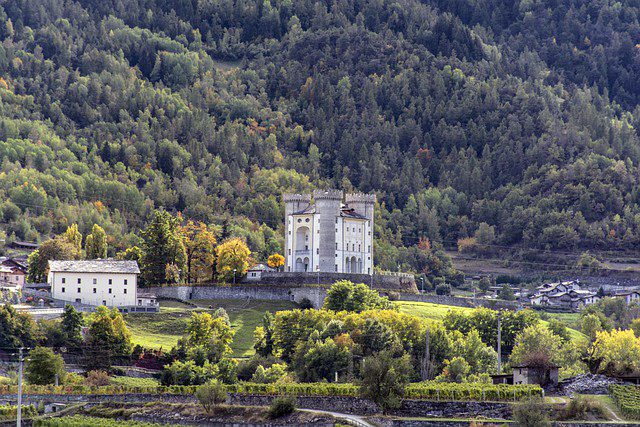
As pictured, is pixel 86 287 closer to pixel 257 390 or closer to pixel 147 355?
pixel 147 355

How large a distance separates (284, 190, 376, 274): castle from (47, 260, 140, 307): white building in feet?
83.7

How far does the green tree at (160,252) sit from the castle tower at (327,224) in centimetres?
1575

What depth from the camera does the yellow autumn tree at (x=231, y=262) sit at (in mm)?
155750

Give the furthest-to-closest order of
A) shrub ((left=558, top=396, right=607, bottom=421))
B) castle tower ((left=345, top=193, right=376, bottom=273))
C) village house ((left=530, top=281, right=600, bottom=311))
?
village house ((left=530, top=281, right=600, bottom=311)), castle tower ((left=345, top=193, right=376, bottom=273)), shrub ((left=558, top=396, right=607, bottom=421))

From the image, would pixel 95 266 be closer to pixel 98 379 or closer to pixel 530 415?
pixel 98 379

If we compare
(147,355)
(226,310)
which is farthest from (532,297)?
(147,355)

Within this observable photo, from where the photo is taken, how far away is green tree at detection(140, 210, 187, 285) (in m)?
152

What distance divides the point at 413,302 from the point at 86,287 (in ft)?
109

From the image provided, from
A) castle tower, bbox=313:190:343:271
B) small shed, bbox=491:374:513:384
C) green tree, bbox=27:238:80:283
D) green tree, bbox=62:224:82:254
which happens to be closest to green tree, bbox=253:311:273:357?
castle tower, bbox=313:190:343:271

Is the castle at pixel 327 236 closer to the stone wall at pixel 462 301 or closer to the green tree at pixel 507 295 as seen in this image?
the stone wall at pixel 462 301

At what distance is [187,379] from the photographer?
4446 inches

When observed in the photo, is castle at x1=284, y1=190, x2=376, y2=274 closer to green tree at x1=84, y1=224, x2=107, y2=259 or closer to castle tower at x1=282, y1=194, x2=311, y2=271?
castle tower at x1=282, y1=194, x2=311, y2=271

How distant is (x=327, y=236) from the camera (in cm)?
16200

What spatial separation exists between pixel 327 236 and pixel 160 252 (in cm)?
1925
